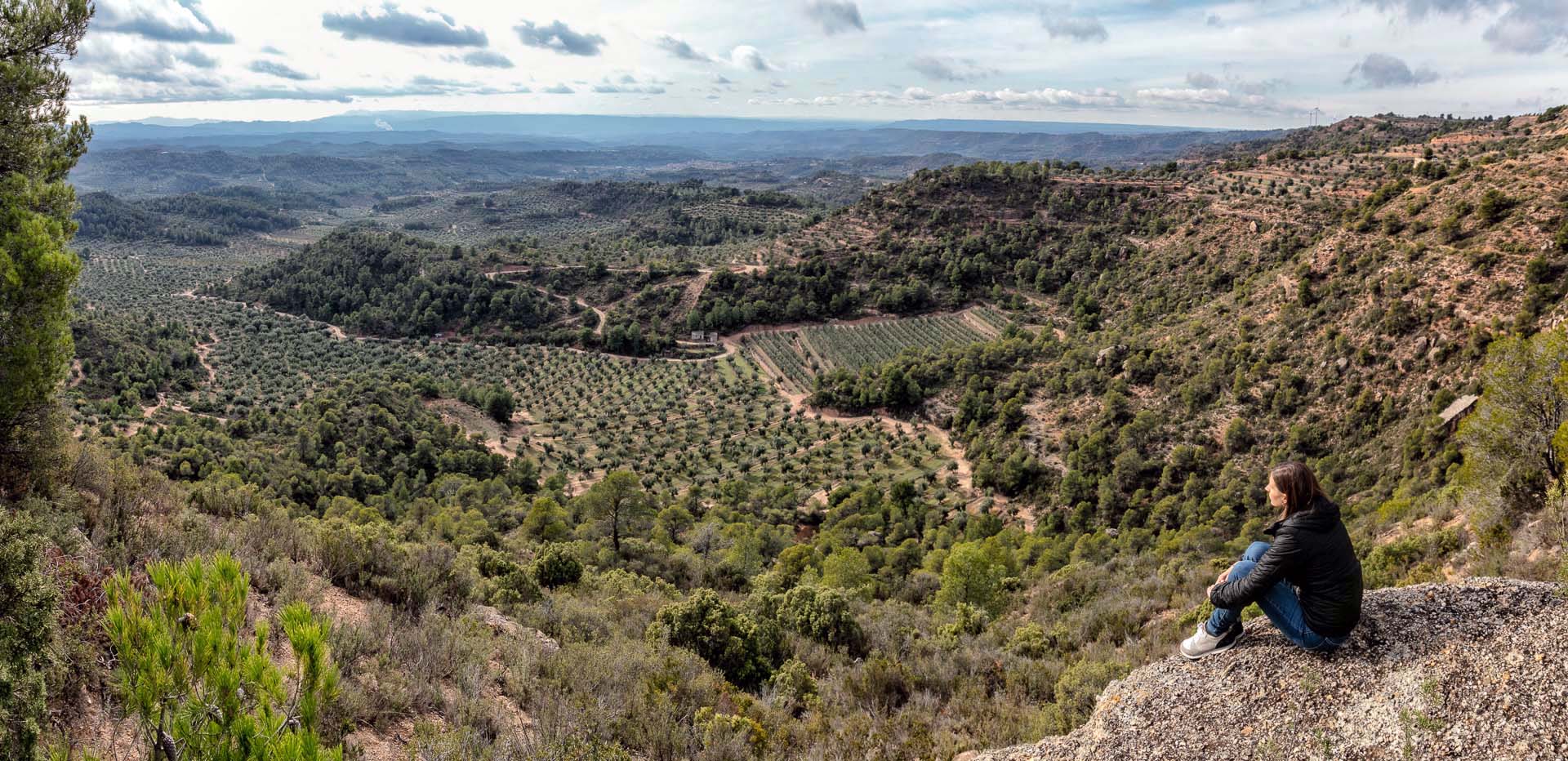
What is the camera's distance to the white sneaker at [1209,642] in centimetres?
585

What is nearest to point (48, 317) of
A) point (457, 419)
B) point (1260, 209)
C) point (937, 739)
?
point (937, 739)

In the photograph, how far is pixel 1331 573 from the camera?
4980 mm

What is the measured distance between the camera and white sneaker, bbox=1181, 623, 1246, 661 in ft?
19.2

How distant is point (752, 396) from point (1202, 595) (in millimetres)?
44743

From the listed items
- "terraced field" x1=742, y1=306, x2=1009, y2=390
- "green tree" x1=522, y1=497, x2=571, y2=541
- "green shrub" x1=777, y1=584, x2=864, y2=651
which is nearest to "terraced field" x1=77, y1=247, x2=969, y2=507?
"terraced field" x1=742, y1=306, x2=1009, y2=390

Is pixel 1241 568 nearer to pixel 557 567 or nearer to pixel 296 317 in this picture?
pixel 557 567

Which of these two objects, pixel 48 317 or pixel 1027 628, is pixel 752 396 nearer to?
pixel 1027 628

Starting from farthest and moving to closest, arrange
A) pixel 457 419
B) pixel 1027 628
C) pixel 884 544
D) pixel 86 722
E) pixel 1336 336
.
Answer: pixel 457 419 < pixel 884 544 < pixel 1336 336 < pixel 1027 628 < pixel 86 722

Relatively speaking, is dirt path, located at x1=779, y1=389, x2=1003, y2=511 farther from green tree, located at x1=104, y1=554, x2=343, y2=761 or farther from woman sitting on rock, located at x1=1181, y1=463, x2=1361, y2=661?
green tree, located at x1=104, y1=554, x2=343, y2=761

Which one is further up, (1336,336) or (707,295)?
(1336,336)

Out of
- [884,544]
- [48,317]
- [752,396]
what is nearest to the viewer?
[48,317]

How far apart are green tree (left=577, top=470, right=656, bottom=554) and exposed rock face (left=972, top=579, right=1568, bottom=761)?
18.5 metres

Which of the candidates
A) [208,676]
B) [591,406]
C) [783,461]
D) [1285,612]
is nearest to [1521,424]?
[1285,612]

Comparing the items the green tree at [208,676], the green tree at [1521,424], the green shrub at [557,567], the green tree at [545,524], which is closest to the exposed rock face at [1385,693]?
the green tree at [208,676]
